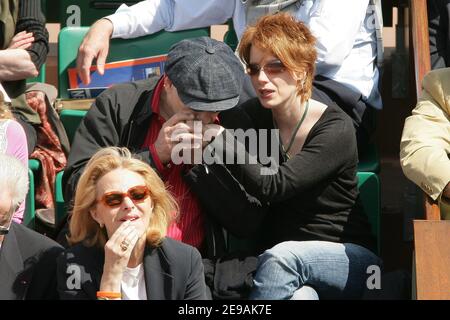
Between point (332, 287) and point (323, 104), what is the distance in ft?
2.38

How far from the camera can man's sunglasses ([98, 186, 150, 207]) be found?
3.94 meters

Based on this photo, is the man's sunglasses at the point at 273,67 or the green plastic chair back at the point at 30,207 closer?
the man's sunglasses at the point at 273,67

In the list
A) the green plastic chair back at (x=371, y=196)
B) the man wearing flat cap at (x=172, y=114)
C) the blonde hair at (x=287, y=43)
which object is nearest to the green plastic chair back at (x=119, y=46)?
the man wearing flat cap at (x=172, y=114)

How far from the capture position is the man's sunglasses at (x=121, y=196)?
394 centimetres

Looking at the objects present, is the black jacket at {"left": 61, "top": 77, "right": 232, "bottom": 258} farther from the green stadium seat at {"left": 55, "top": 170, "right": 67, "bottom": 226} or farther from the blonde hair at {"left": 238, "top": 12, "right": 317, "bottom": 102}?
the blonde hair at {"left": 238, "top": 12, "right": 317, "bottom": 102}

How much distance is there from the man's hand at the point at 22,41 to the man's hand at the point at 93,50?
1.12 feet

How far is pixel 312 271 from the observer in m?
4.20

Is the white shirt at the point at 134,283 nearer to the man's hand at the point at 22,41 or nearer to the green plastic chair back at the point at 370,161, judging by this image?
the green plastic chair back at the point at 370,161

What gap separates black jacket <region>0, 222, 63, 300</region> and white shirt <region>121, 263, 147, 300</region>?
0.24 meters

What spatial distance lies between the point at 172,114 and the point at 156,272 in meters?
0.76

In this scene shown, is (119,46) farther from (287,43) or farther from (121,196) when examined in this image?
(121,196)

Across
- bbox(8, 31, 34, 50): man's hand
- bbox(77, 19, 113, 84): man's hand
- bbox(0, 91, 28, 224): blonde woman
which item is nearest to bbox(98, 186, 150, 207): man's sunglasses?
bbox(0, 91, 28, 224): blonde woman

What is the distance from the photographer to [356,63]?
5113 millimetres
